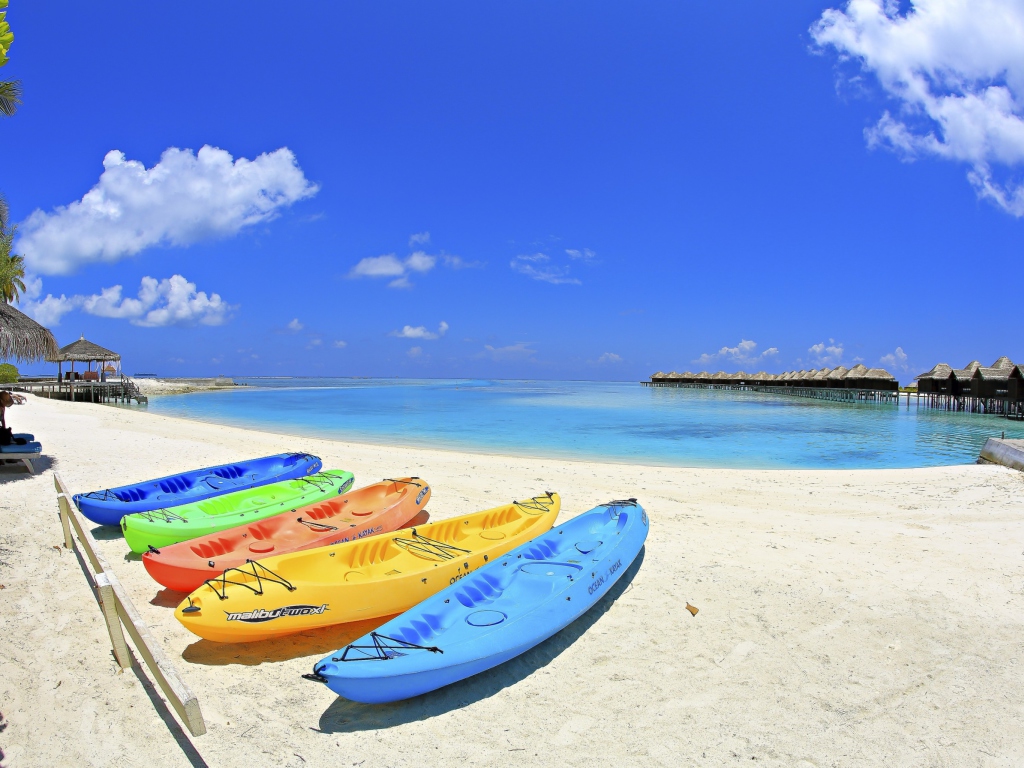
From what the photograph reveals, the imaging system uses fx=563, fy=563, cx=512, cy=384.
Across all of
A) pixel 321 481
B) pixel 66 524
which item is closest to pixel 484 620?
pixel 321 481

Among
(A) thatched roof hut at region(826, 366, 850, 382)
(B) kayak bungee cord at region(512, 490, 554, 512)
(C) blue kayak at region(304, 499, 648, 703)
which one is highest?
(A) thatched roof hut at region(826, 366, 850, 382)

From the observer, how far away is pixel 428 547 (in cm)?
483

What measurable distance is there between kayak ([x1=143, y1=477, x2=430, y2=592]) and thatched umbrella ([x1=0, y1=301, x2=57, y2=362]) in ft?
21.4

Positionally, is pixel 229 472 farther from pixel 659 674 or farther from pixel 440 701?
pixel 659 674

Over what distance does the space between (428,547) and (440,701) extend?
1.63 m

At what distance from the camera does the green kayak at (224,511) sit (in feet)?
17.0

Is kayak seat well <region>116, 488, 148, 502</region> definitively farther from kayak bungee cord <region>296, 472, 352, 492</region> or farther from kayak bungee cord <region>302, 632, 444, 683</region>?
kayak bungee cord <region>302, 632, 444, 683</region>

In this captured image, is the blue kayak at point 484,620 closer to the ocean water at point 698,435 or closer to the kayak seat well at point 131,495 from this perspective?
the kayak seat well at point 131,495

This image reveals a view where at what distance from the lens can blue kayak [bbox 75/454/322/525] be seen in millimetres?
6078

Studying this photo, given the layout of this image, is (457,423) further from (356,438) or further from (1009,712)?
(1009,712)

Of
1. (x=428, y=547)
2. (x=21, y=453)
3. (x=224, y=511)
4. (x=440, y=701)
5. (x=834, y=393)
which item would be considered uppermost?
(x=834, y=393)

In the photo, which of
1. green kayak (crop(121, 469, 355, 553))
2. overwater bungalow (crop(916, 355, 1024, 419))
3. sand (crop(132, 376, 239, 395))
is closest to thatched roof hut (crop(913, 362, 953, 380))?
overwater bungalow (crop(916, 355, 1024, 419))

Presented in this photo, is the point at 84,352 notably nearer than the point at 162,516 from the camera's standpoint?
No

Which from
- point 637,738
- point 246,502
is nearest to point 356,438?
point 246,502
